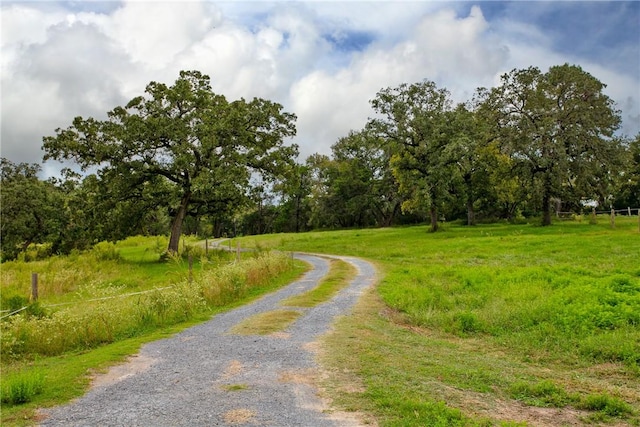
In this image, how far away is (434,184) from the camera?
45531mm

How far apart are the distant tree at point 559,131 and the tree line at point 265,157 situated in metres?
0.11

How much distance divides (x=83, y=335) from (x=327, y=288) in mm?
10268

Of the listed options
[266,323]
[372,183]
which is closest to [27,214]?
[266,323]

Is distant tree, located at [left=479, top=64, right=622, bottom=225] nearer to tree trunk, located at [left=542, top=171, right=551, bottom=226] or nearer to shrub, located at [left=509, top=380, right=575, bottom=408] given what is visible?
tree trunk, located at [left=542, top=171, right=551, bottom=226]

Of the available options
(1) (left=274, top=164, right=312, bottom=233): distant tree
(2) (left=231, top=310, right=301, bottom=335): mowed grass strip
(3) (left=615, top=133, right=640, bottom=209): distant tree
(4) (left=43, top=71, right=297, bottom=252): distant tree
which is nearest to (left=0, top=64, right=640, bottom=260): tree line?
(4) (left=43, top=71, right=297, bottom=252): distant tree

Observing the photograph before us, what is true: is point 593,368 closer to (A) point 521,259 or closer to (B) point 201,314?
(B) point 201,314

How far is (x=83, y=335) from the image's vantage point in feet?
36.8

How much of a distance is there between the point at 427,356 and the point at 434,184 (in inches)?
1470

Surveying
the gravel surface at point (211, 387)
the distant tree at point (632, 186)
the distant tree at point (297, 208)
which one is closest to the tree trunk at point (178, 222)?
the gravel surface at point (211, 387)

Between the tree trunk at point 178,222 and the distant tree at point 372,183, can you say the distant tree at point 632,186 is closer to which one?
the distant tree at point 372,183

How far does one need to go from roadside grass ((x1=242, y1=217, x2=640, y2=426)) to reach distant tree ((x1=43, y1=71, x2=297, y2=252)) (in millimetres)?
16452

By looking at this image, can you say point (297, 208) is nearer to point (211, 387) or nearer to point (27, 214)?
point (27, 214)

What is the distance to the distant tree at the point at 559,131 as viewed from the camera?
44.2 metres

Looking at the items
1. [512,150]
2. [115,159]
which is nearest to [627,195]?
[512,150]
